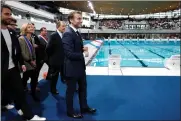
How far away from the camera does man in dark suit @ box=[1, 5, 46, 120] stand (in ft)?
7.83

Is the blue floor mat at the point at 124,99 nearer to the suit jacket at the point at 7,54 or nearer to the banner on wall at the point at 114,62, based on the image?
the banner on wall at the point at 114,62

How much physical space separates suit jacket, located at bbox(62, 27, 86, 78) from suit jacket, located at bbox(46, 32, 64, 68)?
909mm

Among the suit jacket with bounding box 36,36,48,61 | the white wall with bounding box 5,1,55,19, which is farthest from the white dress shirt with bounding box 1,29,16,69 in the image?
the white wall with bounding box 5,1,55,19

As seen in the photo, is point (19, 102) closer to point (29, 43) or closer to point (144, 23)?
point (29, 43)

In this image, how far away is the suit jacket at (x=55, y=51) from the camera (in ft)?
11.7

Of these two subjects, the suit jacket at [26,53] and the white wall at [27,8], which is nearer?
the suit jacket at [26,53]

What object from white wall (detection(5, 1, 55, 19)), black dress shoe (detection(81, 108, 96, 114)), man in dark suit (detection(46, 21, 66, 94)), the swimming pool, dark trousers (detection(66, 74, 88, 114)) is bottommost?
the swimming pool

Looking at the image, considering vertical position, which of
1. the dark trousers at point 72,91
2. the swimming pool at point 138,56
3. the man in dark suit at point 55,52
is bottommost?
the swimming pool at point 138,56

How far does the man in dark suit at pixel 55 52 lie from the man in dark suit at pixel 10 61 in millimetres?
928

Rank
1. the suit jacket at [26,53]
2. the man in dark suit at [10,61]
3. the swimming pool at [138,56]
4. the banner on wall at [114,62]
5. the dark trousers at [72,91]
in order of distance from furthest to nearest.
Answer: the swimming pool at [138,56] → the banner on wall at [114,62] → the suit jacket at [26,53] → the dark trousers at [72,91] → the man in dark suit at [10,61]

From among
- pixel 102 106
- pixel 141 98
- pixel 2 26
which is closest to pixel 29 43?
pixel 2 26

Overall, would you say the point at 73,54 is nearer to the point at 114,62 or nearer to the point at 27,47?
the point at 27,47

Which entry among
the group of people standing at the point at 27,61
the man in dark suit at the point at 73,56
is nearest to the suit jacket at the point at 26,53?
the group of people standing at the point at 27,61

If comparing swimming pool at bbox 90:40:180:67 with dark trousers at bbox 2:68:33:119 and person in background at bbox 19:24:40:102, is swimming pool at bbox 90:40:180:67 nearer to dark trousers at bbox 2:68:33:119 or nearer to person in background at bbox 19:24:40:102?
person in background at bbox 19:24:40:102
